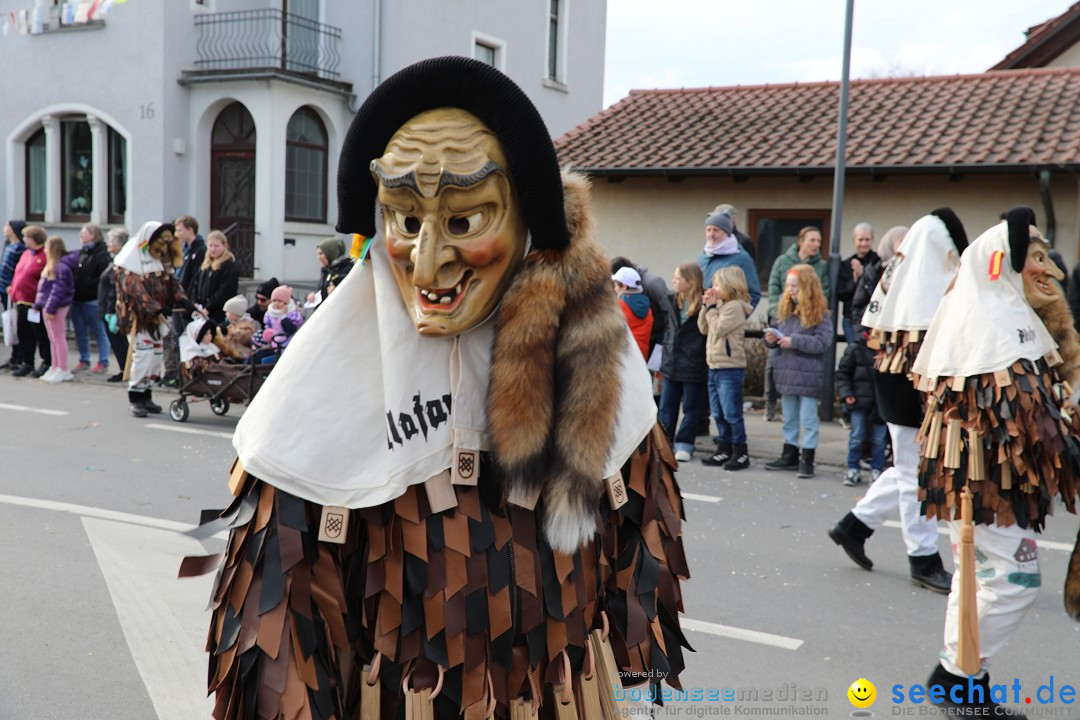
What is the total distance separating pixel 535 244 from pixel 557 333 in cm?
17

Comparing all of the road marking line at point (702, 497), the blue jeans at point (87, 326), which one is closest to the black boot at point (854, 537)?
the road marking line at point (702, 497)

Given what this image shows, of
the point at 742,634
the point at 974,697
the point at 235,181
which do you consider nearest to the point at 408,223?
the point at 974,697

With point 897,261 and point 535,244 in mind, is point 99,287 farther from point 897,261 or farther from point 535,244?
point 535,244

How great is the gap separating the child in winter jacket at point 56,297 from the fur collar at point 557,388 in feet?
38.5

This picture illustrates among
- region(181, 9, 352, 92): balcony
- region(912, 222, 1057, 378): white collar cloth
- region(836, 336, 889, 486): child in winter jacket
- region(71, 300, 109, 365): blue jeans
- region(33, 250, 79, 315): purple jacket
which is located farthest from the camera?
region(181, 9, 352, 92): balcony

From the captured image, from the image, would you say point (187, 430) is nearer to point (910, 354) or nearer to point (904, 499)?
point (904, 499)

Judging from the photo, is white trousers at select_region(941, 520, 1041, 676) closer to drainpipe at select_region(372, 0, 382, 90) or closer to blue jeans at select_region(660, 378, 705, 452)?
blue jeans at select_region(660, 378, 705, 452)

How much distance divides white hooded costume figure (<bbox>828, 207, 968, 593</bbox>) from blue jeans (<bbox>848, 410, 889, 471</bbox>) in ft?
8.49

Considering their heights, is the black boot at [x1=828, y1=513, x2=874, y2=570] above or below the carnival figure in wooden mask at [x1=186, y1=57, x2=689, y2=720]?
below

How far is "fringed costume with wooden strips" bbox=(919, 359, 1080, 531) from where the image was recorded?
11.4 ft

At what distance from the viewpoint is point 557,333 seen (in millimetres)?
1793

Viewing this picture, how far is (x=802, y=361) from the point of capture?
8.19 m

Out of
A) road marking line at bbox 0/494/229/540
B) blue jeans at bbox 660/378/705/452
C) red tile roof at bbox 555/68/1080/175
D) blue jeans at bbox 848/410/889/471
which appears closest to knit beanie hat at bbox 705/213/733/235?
blue jeans at bbox 660/378/705/452

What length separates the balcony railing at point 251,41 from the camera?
17.8m
